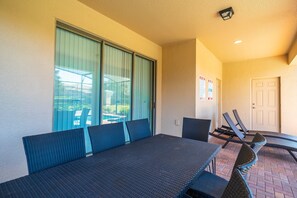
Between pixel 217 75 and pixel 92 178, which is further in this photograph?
pixel 217 75

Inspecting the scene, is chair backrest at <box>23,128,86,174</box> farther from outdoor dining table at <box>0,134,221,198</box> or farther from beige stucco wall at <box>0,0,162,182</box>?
beige stucco wall at <box>0,0,162,182</box>

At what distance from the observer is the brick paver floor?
6.74 feet

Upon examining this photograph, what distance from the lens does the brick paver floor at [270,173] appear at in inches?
80.9

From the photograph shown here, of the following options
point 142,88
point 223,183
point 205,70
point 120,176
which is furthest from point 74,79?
point 205,70

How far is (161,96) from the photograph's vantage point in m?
4.36

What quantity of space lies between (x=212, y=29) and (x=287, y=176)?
288cm

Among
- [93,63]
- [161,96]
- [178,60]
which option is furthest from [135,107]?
[178,60]

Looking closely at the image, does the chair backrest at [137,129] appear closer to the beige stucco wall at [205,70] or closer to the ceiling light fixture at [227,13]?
the beige stucco wall at [205,70]

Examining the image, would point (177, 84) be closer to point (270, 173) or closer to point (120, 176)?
point (270, 173)

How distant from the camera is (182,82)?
3992mm

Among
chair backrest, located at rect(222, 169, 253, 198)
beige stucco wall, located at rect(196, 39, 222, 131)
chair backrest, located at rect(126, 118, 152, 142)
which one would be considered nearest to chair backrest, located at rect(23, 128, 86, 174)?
chair backrest, located at rect(126, 118, 152, 142)

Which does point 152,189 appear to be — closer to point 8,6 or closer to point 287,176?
point 8,6

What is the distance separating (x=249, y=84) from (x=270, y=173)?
393cm

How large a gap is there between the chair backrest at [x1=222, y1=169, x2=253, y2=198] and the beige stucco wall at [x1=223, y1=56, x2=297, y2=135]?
5.88 metres
